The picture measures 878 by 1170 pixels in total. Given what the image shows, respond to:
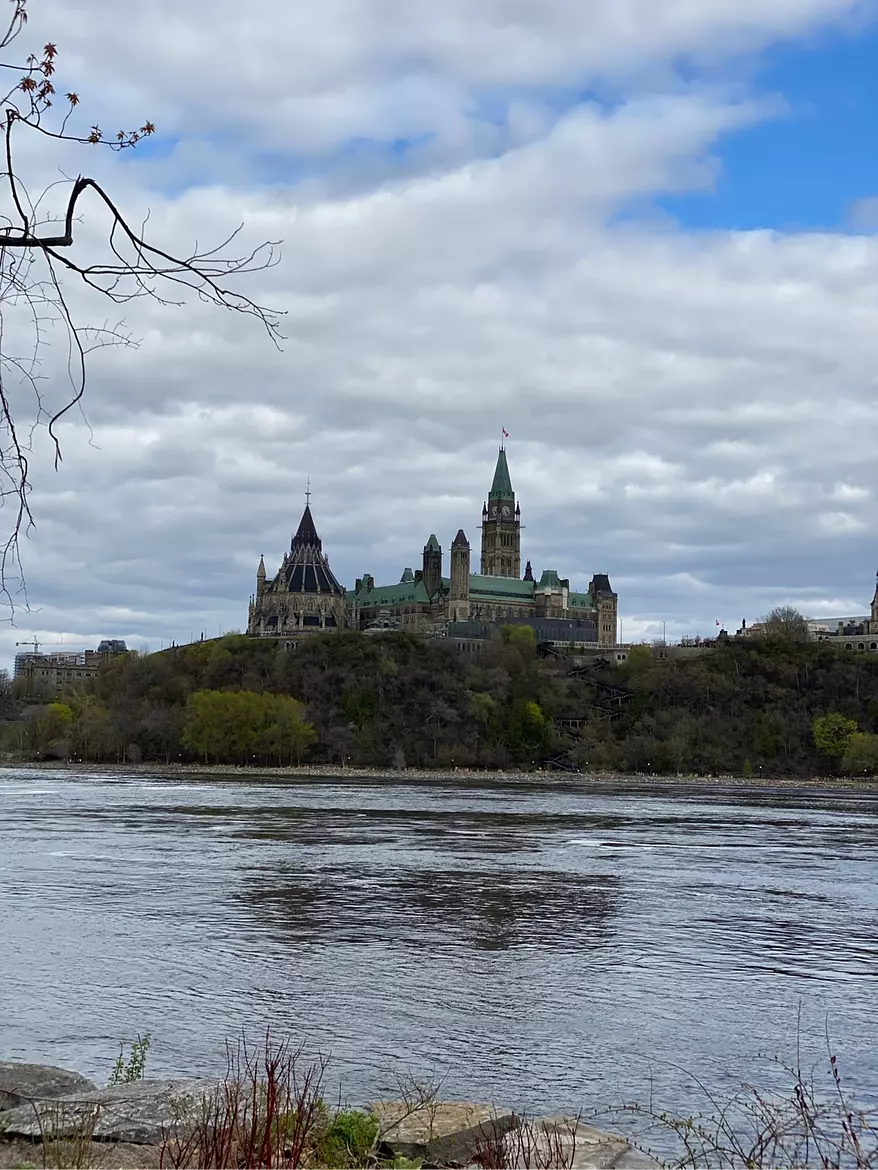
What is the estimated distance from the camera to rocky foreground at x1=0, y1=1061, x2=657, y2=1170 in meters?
9.26

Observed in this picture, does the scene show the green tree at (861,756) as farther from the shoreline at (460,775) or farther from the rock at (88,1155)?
the rock at (88,1155)

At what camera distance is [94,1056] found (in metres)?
15.8

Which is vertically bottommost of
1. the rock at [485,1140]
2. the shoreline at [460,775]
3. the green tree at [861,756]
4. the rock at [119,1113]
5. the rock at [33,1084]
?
the shoreline at [460,775]

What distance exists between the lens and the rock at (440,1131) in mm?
10336

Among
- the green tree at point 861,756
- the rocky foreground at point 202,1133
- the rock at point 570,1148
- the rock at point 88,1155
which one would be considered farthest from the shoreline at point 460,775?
the rock at point 88,1155

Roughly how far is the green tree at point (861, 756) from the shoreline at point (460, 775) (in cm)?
214

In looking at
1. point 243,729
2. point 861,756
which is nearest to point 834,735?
point 861,756

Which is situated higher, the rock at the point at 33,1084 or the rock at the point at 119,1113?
the rock at the point at 119,1113

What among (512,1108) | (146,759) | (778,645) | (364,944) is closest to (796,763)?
(778,645)

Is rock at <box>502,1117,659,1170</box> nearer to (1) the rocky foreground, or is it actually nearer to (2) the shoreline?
(1) the rocky foreground

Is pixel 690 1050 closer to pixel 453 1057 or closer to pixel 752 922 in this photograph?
pixel 453 1057

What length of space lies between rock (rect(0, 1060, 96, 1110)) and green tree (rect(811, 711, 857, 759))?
14742cm

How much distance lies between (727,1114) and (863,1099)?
6.61ft

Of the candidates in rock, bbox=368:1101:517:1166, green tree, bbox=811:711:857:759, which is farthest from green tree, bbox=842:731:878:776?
rock, bbox=368:1101:517:1166
